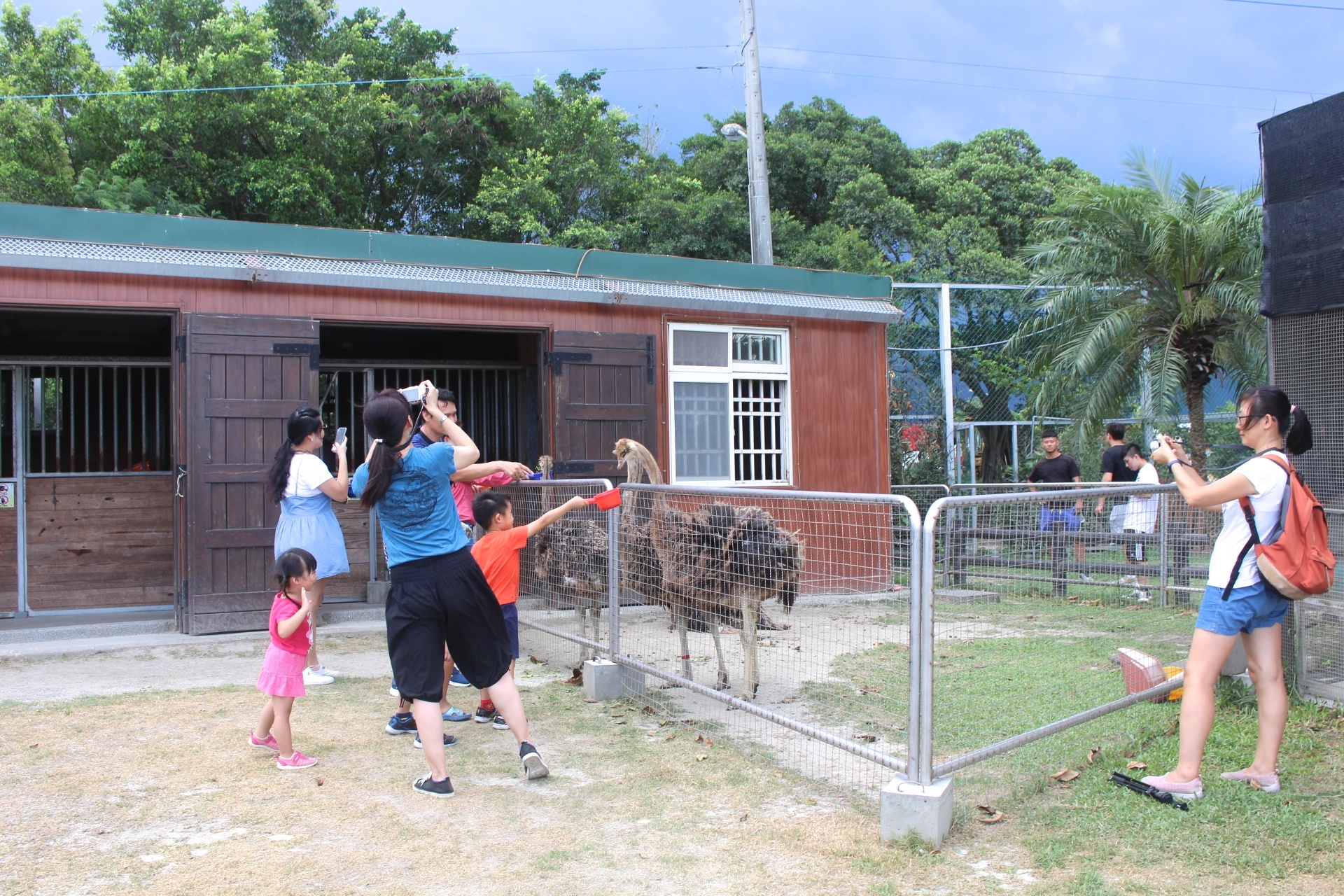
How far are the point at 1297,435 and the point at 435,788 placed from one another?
407 centimetres

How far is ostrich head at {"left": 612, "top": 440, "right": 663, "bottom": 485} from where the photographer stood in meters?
6.38

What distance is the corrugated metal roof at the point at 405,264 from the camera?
300 inches

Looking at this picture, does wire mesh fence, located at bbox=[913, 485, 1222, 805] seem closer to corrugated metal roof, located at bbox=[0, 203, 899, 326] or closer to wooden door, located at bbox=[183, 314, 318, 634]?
corrugated metal roof, located at bbox=[0, 203, 899, 326]

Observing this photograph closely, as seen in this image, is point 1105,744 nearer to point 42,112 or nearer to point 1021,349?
point 1021,349

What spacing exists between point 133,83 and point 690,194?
40.4 ft

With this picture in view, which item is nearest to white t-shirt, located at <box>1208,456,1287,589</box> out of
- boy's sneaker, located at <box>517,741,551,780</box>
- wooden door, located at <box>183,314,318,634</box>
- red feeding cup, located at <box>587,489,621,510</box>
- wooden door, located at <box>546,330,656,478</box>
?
red feeding cup, located at <box>587,489,621,510</box>

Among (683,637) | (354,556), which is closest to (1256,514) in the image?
(683,637)

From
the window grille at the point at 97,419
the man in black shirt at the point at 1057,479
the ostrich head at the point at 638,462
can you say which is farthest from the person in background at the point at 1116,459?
the window grille at the point at 97,419

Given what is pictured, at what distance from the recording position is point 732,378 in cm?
1015

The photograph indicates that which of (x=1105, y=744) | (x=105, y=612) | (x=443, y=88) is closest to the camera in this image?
(x=1105, y=744)

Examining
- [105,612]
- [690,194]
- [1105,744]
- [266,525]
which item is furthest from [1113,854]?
[690,194]

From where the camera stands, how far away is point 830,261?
850 inches

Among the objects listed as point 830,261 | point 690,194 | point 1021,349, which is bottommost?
Answer: point 1021,349

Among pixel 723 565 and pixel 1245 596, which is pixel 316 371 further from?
pixel 1245 596
